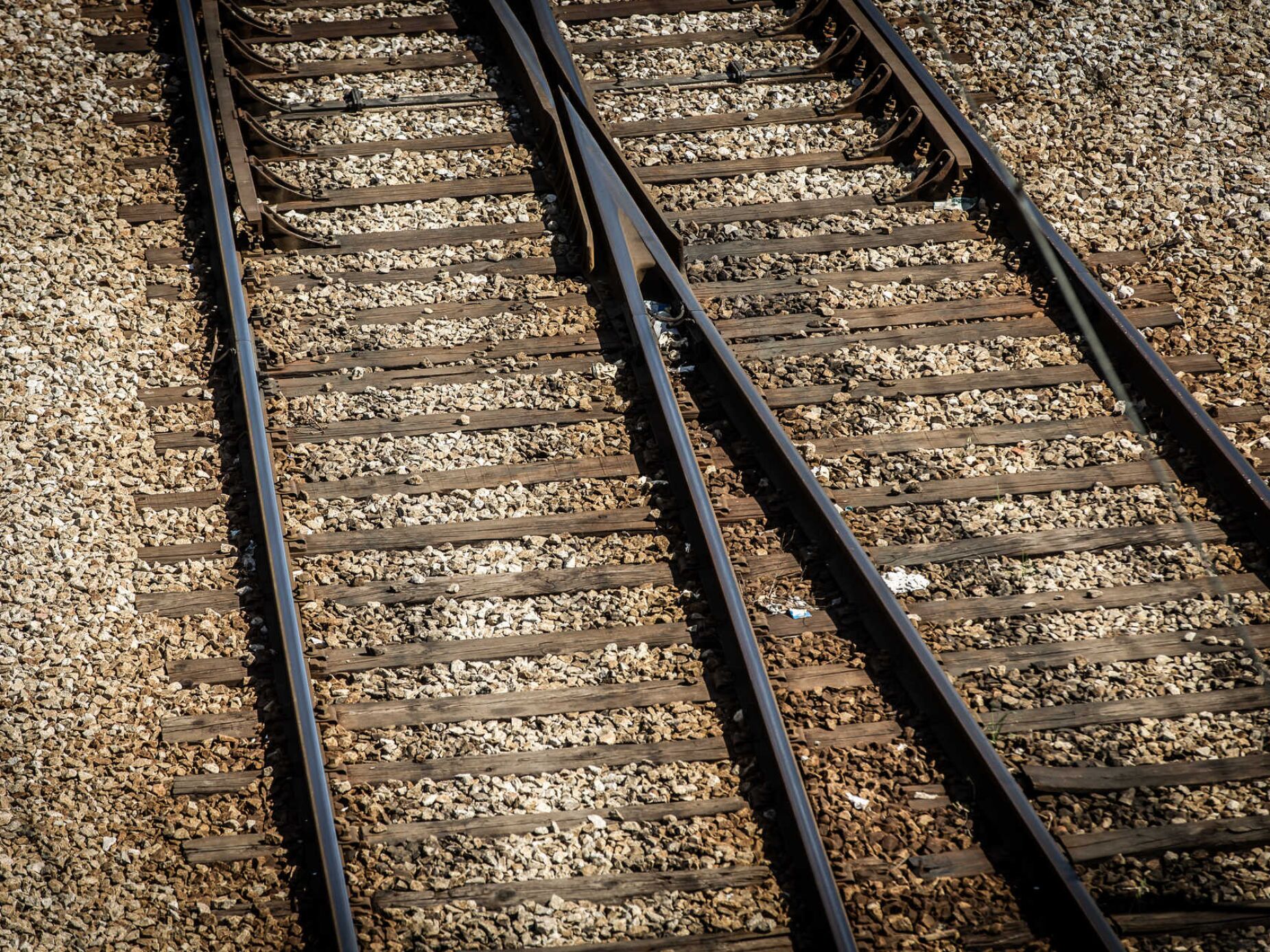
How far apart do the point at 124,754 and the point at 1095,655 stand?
410cm

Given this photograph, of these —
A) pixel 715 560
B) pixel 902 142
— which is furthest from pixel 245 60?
pixel 715 560

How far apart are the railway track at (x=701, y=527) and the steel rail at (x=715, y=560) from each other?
0.02m

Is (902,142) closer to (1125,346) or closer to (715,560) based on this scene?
(1125,346)

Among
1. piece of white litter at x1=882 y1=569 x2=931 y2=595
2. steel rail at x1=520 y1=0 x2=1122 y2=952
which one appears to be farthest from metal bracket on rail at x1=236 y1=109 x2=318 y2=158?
piece of white litter at x1=882 y1=569 x2=931 y2=595

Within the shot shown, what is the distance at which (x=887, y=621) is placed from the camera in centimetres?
496

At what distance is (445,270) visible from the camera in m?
6.67

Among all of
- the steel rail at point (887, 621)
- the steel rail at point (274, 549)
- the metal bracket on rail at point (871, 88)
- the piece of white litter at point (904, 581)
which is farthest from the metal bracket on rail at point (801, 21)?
the piece of white litter at point (904, 581)

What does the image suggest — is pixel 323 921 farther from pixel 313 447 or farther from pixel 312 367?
pixel 312 367

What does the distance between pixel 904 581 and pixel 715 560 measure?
2.98ft

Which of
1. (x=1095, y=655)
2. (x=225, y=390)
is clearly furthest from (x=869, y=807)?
(x=225, y=390)

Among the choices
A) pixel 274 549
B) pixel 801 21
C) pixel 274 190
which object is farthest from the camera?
pixel 801 21

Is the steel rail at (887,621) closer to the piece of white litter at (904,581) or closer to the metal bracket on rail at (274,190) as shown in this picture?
the piece of white litter at (904,581)

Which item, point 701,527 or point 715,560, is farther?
point 701,527

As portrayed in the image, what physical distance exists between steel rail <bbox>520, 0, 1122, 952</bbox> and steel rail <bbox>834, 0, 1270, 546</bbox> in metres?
1.90
